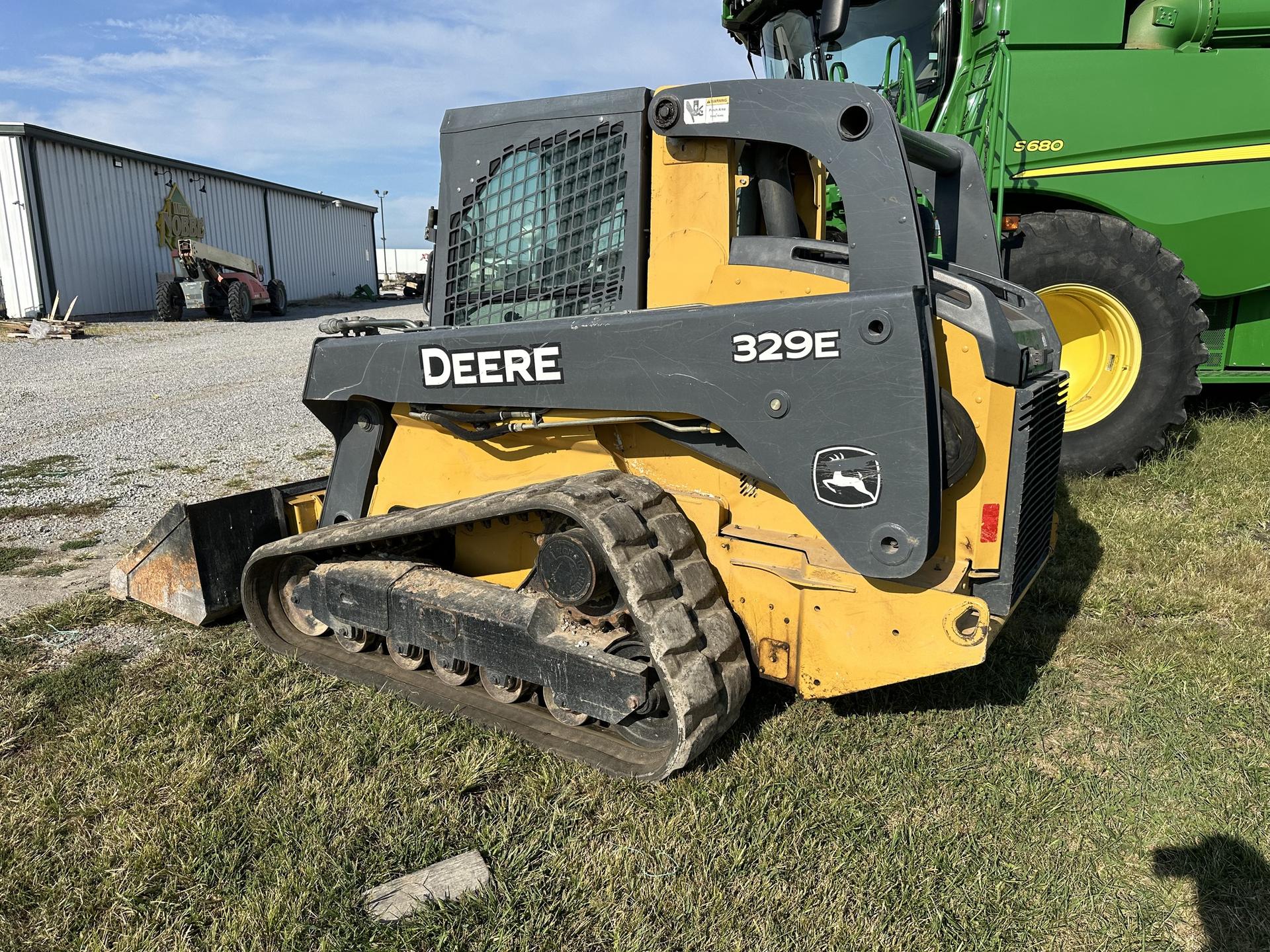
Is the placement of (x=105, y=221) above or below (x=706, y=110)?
above

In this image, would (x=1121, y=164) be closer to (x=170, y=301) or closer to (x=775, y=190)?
(x=775, y=190)

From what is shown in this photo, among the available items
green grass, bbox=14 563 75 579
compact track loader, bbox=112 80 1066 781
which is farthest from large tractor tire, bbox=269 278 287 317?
compact track loader, bbox=112 80 1066 781

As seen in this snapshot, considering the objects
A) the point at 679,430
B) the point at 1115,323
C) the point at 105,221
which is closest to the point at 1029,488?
the point at 679,430

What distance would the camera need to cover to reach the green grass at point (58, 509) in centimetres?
567

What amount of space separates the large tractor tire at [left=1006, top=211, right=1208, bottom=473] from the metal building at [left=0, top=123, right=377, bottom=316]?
69.7 feet

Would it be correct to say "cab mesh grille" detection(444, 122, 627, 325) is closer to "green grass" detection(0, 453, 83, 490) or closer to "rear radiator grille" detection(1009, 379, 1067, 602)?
"rear radiator grille" detection(1009, 379, 1067, 602)

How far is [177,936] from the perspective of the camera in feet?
7.29

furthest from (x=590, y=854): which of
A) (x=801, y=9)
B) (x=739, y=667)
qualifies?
(x=801, y=9)

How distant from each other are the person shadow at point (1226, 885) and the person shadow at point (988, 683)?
839 millimetres

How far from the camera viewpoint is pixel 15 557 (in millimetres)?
4910

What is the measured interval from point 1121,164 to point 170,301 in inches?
821

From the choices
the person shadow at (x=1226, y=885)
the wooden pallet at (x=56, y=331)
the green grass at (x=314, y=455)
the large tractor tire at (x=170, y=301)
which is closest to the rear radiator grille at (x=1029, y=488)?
the person shadow at (x=1226, y=885)

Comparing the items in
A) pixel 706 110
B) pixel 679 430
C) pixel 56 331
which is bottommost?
pixel 56 331

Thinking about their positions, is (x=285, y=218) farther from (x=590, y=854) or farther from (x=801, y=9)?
(x=590, y=854)
